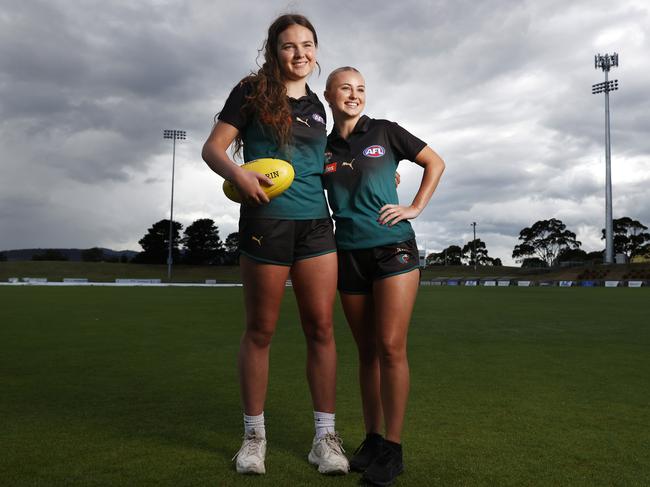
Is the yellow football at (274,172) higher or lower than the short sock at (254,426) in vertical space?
higher

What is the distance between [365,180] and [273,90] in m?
0.70

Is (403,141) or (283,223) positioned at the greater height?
(403,141)

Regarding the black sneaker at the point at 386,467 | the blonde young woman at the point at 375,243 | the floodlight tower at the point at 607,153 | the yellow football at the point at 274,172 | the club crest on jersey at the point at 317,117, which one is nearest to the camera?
the black sneaker at the point at 386,467

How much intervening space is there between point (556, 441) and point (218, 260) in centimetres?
7935

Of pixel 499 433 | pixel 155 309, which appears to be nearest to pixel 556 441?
pixel 499 433

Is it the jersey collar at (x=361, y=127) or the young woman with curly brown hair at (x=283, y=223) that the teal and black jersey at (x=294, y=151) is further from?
the jersey collar at (x=361, y=127)

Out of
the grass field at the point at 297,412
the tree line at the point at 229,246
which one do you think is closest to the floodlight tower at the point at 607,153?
the tree line at the point at 229,246

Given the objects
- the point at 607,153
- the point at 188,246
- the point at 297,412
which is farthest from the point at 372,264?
the point at 188,246

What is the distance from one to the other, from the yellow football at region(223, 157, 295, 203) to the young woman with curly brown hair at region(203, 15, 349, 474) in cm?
5

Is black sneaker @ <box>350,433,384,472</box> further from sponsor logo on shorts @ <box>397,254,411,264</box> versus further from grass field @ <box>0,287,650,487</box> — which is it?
sponsor logo on shorts @ <box>397,254,411,264</box>

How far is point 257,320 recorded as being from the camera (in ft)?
10.7

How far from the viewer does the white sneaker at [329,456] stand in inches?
121

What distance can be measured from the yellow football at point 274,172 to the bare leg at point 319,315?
0.42 m

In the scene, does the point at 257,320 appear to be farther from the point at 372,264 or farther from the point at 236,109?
the point at 236,109
